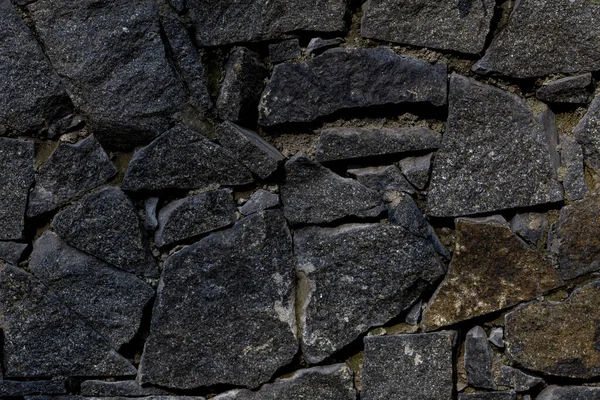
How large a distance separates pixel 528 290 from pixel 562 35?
0.67m

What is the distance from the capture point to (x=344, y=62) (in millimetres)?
2223

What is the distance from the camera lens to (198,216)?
2.33 meters

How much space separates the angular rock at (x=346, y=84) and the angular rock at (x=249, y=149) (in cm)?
8

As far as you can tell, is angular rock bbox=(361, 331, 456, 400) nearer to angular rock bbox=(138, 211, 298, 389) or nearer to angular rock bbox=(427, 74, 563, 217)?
angular rock bbox=(138, 211, 298, 389)

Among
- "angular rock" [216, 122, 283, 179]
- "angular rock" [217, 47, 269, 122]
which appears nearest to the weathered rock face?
"angular rock" [216, 122, 283, 179]

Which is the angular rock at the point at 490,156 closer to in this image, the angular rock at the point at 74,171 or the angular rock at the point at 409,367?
the angular rock at the point at 409,367

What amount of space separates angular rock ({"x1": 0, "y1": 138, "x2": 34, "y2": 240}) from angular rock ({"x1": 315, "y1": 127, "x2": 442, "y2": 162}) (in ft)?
2.94

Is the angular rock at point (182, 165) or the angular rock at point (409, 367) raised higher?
the angular rock at point (182, 165)

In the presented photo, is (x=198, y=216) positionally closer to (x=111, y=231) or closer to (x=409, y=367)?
(x=111, y=231)

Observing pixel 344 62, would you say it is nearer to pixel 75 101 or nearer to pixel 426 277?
pixel 426 277

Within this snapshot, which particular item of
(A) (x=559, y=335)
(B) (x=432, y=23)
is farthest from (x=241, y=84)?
(A) (x=559, y=335)

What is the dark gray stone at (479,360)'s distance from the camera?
83.1 inches

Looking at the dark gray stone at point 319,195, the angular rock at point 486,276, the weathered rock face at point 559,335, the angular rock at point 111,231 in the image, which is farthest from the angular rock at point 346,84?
the weathered rock face at point 559,335

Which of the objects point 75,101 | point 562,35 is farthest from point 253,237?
point 562,35
